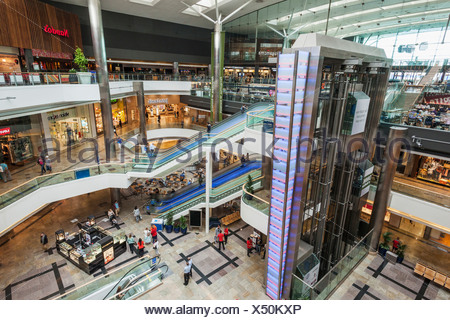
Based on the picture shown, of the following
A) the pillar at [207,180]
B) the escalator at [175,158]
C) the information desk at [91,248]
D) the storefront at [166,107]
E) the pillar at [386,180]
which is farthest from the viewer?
the storefront at [166,107]

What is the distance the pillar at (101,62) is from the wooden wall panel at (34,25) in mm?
3723

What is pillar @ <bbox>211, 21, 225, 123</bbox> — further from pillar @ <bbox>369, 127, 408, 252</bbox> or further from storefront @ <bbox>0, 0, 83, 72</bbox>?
pillar @ <bbox>369, 127, 408, 252</bbox>

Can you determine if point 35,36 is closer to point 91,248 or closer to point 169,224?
point 91,248

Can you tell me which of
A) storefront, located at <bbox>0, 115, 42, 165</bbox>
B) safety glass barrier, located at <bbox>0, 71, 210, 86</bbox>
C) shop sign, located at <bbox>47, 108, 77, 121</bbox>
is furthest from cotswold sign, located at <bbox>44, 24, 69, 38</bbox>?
storefront, located at <bbox>0, 115, 42, 165</bbox>

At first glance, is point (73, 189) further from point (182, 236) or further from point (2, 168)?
point (182, 236)

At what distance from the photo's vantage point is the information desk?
1140cm

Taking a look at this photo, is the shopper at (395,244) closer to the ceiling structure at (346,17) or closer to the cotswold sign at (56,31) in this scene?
the ceiling structure at (346,17)

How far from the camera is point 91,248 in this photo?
37.7ft

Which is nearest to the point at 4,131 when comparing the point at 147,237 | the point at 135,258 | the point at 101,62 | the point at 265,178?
the point at 101,62

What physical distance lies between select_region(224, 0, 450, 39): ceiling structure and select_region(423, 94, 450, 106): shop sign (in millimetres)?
3107

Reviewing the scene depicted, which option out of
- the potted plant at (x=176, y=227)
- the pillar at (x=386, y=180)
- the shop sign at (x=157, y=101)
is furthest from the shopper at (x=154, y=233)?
the shop sign at (x=157, y=101)

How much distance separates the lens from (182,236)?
14.0m

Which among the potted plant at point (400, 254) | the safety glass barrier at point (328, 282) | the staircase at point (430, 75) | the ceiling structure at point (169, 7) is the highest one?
the ceiling structure at point (169, 7)

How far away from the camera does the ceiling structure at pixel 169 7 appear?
20.2m
